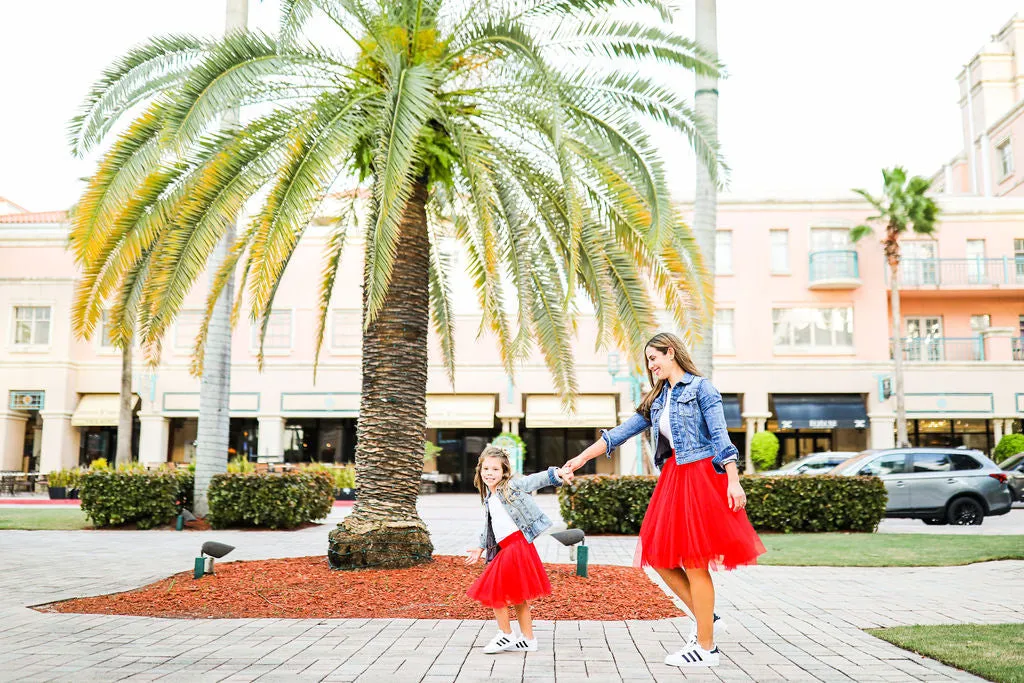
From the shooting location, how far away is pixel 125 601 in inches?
305

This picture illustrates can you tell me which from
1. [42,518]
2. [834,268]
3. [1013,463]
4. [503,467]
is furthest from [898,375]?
[503,467]

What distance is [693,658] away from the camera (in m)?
5.28

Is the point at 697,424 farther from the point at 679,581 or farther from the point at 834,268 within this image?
the point at 834,268

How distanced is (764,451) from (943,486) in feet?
37.9

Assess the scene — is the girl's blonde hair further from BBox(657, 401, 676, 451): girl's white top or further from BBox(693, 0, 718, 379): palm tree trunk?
BBox(693, 0, 718, 379): palm tree trunk

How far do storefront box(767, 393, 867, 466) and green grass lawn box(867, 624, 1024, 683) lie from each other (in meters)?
25.3

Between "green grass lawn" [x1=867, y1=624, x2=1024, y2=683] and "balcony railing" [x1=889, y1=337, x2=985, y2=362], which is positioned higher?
"balcony railing" [x1=889, y1=337, x2=985, y2=362]

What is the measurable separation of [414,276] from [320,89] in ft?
7.49

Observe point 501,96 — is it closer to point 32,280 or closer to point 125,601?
point 125,601

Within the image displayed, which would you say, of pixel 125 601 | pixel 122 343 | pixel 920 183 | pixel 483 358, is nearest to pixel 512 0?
pixel 122 343

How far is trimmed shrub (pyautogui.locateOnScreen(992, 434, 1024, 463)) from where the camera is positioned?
94.4ft

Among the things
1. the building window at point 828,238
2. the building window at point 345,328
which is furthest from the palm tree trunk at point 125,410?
the building window at point 828,238

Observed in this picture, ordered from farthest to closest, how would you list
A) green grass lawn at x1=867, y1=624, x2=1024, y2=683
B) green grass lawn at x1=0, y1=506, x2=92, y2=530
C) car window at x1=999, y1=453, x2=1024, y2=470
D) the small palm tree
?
1. the small palm tree
2. car window at x1=999, y1=453, x2=1024, y2=470
3. green grass lawn at x1=0, y1=506, x2=92, y2=530
4. green grass lawn at x1=867, y1=624, x2=1024, y2=683

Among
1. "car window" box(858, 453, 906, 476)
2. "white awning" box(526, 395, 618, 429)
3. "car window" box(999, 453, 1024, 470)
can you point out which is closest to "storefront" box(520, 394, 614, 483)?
"white awning" box(526, 395, 618, 429)
